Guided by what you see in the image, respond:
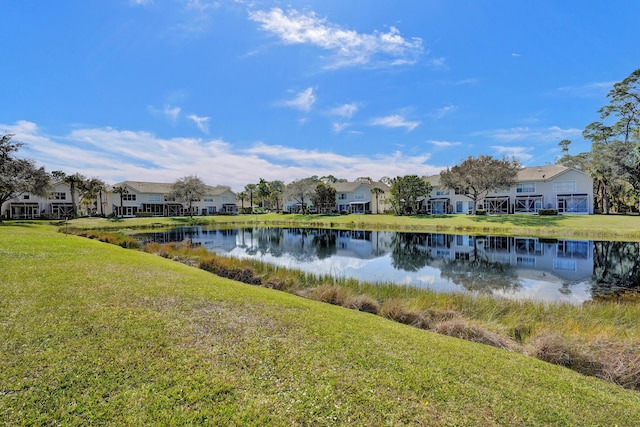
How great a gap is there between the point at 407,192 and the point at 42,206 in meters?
61.0

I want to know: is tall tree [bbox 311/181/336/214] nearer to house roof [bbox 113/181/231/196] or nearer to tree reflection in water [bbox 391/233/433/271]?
house roof [bbox 113/181/231/196]

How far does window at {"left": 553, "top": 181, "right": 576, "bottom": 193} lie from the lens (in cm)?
4647

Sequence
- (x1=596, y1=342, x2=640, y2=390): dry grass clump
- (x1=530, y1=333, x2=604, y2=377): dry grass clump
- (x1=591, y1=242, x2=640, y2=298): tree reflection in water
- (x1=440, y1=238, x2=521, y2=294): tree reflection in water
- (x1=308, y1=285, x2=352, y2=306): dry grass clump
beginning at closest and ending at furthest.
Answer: (x1=596, y1=342, x2=640, y2=390): dry grass clump < (x1=530, y1=333, x2=604, y2=377): dry grass clump < (x1=308, y1=285, x2=352, y2=306): dry grass clump < (x1=591, y1=242, x2=640, y2=298): tree reflection in water < (x1=440, y1=238, x2=521, y2=294): tree reflection in water

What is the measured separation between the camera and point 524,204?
5016 cm

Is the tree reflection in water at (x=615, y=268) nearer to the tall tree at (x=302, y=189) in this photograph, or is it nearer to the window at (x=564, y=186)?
the window at (x=564, y=186)

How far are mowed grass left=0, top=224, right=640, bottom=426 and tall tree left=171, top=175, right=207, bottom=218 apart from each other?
57840 mm

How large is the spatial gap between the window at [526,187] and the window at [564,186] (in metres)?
2.65

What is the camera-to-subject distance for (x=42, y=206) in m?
54.1

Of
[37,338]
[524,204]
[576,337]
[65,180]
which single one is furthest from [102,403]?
[65,180]

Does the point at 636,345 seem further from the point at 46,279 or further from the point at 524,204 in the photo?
the point at 524,204

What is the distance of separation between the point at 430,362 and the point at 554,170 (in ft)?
187

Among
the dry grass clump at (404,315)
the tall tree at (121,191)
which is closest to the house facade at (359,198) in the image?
the tall tree at (121,191)

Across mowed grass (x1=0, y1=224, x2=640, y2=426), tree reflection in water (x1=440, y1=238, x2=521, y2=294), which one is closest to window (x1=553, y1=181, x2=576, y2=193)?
tree reflection in water (x1=440, y1=238, x2=521, y2=294)

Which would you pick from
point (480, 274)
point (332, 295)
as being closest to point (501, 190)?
point (480, 274)
